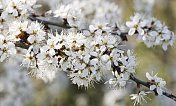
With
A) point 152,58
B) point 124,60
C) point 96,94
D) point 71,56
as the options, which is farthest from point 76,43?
point 96,94

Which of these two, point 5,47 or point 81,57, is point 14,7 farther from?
point 81,57

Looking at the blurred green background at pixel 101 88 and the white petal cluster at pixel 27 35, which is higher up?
the white petal cluster at pixel 27 35

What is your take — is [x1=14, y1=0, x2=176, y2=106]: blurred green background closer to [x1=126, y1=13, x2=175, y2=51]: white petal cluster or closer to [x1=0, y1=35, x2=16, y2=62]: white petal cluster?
[x1=126, y1=13, x2=175, y2=51]: white petal cluster

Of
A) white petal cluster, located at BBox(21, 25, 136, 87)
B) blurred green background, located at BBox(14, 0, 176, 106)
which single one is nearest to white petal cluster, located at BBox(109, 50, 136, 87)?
white petal cluster, located at BBox(21, 25, 136, 87)

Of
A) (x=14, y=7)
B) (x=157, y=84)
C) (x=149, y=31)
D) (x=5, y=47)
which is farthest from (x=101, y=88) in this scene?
(x=5, y=47)

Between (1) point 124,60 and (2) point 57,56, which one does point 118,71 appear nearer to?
(1) point 124,60

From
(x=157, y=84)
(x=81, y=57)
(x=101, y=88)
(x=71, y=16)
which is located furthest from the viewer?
(x=101, y=88)

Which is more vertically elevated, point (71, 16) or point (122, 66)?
point (71, 16)

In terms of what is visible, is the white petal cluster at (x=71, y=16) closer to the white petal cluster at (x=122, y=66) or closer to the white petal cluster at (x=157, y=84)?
the white petal cluster at (x=122, y=66)

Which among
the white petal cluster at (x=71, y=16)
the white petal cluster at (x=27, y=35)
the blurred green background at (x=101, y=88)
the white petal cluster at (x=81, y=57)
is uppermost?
the white petal cluster at (x=71, y=16)

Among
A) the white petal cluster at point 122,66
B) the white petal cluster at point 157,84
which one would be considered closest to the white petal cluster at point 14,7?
the white petal cluster at point 122,66
